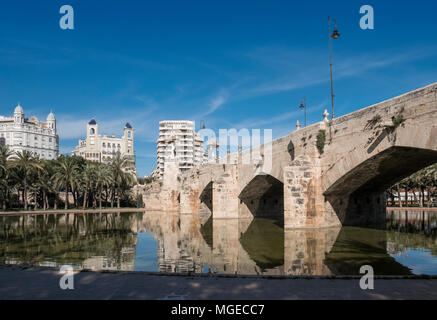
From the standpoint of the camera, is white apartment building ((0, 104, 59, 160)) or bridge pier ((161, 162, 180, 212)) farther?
white apartment building ((0, 104, 59, 160))

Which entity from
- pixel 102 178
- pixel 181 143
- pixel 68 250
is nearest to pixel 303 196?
pixel 68 250

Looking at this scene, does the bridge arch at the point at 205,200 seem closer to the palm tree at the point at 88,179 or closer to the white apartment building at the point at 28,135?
the palm tree at the point at 88,179

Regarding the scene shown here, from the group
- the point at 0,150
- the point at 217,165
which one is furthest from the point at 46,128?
the point at 217,165

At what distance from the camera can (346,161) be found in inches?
692

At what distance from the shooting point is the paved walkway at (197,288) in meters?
5.80

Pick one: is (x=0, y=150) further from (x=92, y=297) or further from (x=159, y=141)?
(x=159, y=141)

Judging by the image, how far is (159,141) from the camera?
9969 cm

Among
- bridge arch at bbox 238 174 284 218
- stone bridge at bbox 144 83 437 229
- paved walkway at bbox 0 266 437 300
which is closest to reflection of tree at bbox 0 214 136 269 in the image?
paved walkway at bbox 0 266 437 300

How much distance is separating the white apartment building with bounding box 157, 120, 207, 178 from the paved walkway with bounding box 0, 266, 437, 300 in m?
83.1

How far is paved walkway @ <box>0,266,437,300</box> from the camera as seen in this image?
229 inches

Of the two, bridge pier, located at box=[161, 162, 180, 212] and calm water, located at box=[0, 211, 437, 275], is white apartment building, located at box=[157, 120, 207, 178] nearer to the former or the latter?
bridge pier, located at box=[161, 162, 180, 212]

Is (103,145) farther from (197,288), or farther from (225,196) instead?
(197,288)

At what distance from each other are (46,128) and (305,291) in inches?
5340

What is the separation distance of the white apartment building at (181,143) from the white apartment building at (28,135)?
133 ft
